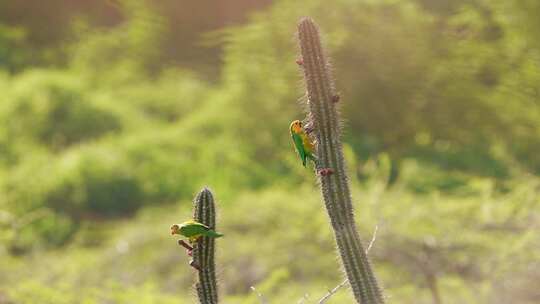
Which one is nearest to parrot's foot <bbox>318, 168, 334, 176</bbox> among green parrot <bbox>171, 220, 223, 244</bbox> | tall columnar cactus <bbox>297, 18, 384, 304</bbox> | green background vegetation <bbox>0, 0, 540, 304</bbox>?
tall columnar cactus <bbox>297, 18, 384, 304</bbox>

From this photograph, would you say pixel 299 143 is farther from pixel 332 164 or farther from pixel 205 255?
pixel 205 255

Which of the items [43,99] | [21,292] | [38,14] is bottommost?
[21,292]

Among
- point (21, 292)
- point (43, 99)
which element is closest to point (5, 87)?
point (43, 99)

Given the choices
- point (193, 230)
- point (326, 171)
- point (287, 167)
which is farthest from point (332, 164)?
point (287, 167)

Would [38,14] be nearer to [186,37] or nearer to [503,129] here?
[186,37]

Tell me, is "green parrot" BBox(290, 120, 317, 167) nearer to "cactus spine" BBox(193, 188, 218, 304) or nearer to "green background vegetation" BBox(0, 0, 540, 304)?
"cactus spine" BBox(193, 188, 218, 304)

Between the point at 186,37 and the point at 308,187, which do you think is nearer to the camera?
the point at 186,37
